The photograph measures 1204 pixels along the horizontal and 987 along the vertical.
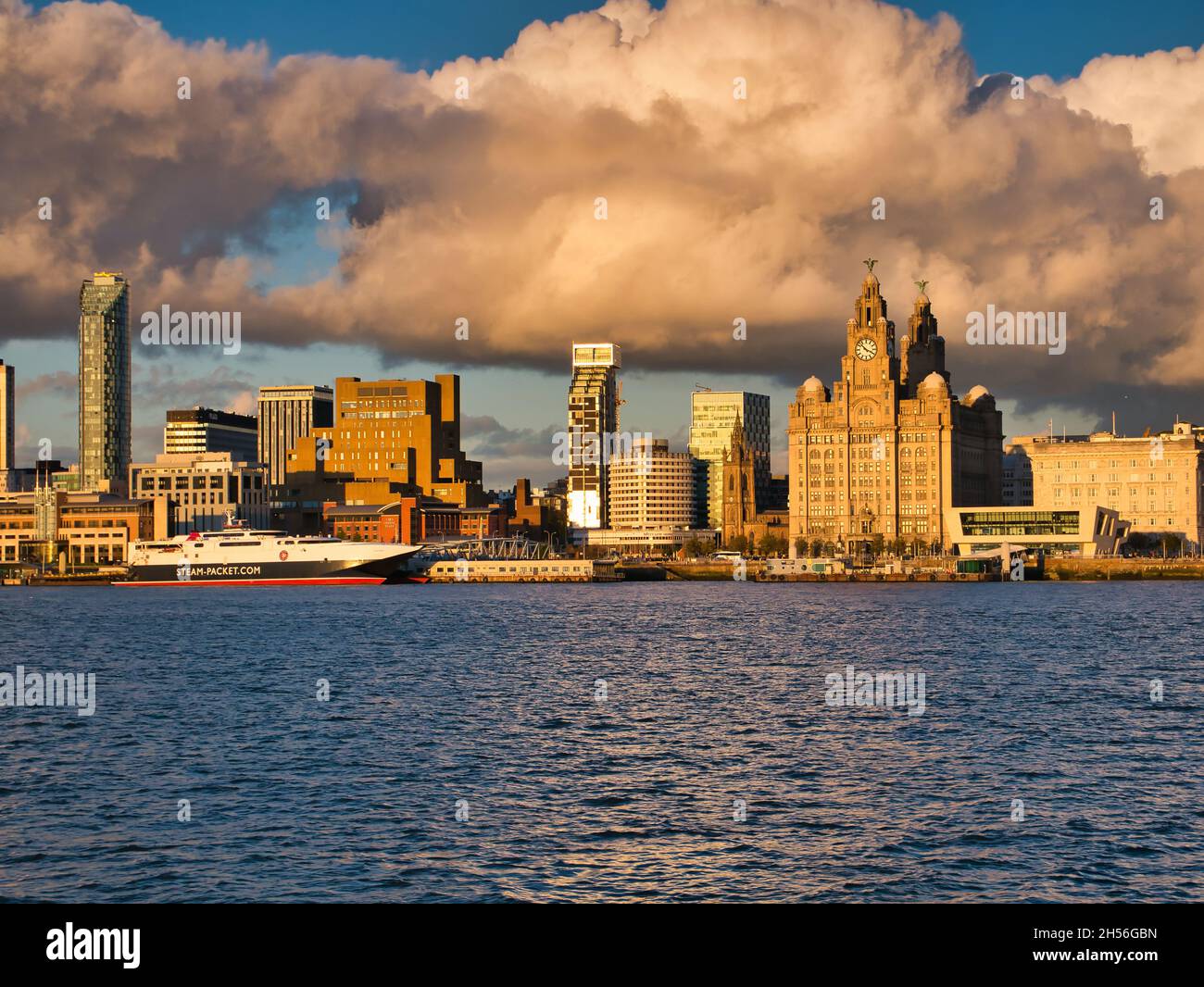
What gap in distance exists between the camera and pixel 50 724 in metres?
48.0

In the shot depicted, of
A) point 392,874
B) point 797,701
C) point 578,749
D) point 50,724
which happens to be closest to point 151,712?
point 50,724

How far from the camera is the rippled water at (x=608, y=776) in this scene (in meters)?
26.2

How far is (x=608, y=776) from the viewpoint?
36375 millimetres

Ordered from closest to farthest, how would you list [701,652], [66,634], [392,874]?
[392,874], [701,652], [66,634]

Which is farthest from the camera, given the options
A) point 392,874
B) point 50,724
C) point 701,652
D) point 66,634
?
point 66,634

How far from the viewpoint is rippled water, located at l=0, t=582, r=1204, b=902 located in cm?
2617

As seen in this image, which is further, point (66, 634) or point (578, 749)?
point (66, 634)
